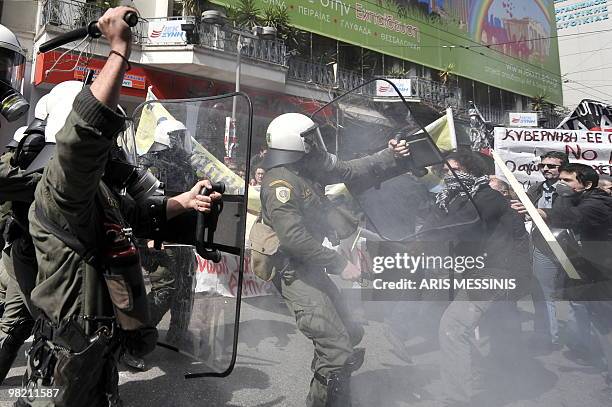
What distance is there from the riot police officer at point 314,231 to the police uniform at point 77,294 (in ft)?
3.33

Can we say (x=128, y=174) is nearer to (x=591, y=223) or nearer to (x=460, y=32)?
(x=591, y=223)

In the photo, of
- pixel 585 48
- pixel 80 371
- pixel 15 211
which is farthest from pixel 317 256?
pixel 585 48

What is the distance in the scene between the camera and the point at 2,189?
2.02 m

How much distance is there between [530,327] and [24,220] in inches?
143

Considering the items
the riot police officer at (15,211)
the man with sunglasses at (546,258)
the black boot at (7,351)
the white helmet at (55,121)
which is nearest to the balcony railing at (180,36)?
the man with sunglasses at (546,258)

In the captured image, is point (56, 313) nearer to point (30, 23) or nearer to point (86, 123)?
point (86, 123)

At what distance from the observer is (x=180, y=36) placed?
41.1 feet

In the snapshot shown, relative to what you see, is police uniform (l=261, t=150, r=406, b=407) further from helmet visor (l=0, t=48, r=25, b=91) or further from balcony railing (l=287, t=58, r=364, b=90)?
helmet visor (l=0, t=48, r=25, b=91)

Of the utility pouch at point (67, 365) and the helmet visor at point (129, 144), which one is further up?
the helmet visor at point (129, 144)

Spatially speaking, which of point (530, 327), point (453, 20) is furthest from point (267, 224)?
point (453, 20)

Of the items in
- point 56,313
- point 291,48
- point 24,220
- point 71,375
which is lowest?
point 71,375

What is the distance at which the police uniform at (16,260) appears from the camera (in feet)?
6.63

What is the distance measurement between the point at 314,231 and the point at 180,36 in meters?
11.6

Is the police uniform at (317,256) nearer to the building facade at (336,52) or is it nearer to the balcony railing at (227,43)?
the building facade at (336,52)
